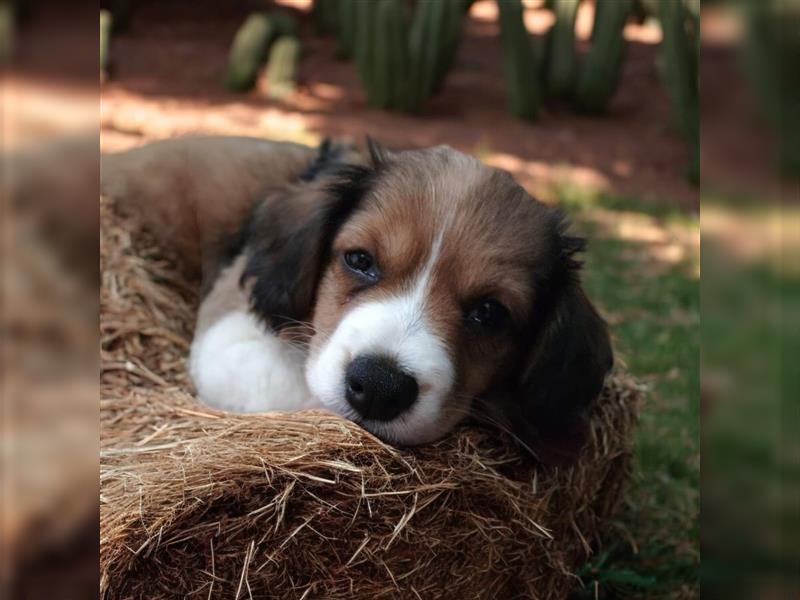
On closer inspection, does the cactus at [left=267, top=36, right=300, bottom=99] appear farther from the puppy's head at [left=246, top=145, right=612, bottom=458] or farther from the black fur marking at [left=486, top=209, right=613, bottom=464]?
the black fur marking at [left=486, top=209, right=613, bottom=464]

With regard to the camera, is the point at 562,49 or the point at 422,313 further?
the point at 562,49

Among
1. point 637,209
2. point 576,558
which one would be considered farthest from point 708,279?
point 637,209

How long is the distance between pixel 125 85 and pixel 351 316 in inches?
416

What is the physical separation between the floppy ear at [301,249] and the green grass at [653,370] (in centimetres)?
178

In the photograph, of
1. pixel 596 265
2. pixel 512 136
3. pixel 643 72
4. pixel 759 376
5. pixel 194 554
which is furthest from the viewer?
pixel 643 72

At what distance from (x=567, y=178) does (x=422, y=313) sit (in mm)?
8172

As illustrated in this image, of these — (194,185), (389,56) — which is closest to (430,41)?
(389,56)

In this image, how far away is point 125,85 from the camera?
41.6ft

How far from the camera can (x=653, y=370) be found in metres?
6.58

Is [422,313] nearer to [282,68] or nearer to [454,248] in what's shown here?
[454,248]

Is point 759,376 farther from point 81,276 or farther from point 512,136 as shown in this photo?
point 512,136

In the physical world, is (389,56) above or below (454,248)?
below

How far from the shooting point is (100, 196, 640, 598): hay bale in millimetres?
2896

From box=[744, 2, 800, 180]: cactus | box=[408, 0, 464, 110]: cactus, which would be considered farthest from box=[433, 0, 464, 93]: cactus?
box=[744, 2, 800, 180]: cactus
